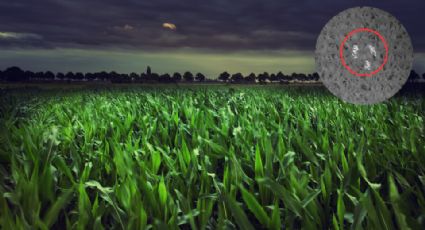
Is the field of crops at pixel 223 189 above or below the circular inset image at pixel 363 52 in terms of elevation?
below

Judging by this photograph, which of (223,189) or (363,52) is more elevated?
(363,52)

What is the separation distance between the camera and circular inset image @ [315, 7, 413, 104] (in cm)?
627

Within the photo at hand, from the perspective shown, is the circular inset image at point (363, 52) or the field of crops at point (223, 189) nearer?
the field of crops at point (223, 189)

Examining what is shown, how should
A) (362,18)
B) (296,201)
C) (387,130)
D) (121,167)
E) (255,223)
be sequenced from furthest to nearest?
(362,18), (387,130), (121,167), (255,223), (296,201)

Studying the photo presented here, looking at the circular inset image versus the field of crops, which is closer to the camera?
the field of crops

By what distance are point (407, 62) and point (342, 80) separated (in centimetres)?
135

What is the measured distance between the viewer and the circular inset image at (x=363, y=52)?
6.27m

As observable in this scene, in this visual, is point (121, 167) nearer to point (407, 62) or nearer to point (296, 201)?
point (296, 201)

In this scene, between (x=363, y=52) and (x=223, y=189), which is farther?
(x=363, y=52)

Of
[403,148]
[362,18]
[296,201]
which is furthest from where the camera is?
[362,18]

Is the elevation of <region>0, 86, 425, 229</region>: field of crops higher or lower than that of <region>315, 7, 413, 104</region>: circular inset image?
lower

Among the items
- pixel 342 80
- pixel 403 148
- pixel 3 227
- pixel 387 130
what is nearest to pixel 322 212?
pixel 403 148

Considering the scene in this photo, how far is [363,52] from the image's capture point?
6352 millimetres

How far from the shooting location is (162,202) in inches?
59.9
